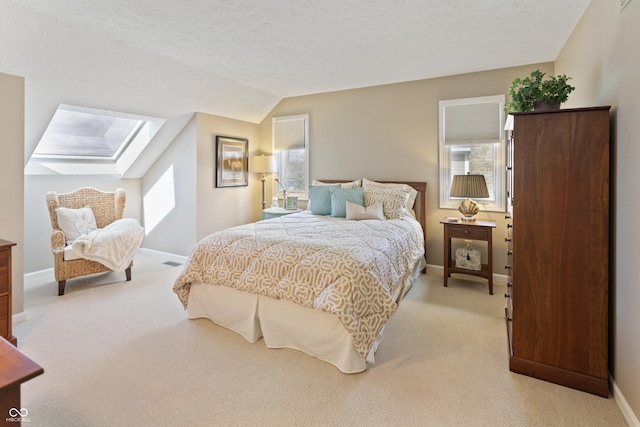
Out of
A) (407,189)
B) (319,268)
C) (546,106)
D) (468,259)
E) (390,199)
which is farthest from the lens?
(407,189)

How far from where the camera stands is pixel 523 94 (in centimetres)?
227

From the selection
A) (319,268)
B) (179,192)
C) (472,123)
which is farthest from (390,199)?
(179,192)

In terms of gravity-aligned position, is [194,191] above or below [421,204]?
above

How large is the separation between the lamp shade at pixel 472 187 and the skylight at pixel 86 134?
4.21 meters

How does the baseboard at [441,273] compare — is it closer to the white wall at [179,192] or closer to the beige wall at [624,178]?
the beige wall at [624,178]

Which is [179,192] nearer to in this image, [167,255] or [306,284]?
[167,255]

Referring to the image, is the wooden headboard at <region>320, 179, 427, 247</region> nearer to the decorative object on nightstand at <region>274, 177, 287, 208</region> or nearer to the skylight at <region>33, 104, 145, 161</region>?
the decorative object on nightstand at <region>274, 177, 287, 208</region>

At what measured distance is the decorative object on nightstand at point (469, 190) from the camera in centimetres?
373

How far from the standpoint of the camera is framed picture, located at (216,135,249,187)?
5.11 m

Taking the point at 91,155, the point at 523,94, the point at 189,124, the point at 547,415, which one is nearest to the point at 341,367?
the point at 547,415

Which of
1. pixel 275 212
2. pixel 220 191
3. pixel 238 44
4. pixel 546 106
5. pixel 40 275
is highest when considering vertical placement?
pixel 238 44

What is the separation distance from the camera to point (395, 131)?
182 inches

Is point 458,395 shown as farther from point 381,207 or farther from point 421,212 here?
point 421,212

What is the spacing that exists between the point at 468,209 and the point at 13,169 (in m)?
4.46
